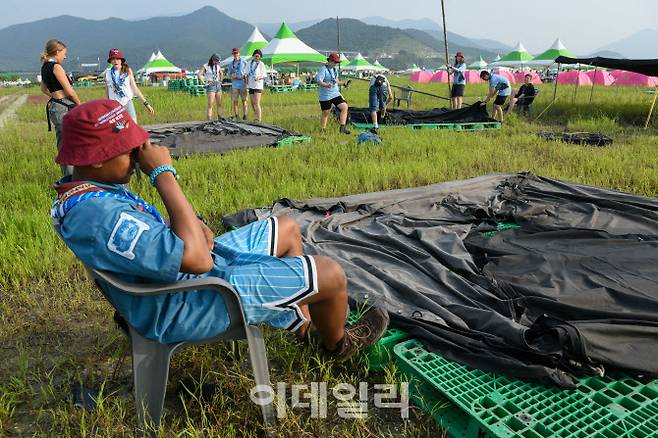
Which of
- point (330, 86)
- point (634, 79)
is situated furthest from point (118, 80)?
point (634, 79)

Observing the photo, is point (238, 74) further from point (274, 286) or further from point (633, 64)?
point (274, 286)

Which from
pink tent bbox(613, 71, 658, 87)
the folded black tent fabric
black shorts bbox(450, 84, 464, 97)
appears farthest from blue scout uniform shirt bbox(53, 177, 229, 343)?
pink tent bbox(613, 71, 658, 87)

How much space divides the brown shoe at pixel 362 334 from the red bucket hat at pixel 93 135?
3.86 ft

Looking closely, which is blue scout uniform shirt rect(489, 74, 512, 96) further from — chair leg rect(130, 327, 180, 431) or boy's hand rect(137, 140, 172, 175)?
chair leg rect(130, 327, 180, 431)

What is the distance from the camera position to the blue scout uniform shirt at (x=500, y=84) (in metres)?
10.1

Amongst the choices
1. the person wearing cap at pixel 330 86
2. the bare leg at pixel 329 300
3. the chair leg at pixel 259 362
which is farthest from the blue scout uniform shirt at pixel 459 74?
the chair leg at pixel 259 362

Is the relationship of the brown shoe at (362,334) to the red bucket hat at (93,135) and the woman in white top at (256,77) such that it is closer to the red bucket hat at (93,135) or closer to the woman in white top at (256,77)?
the red bucket hat at (93,135)

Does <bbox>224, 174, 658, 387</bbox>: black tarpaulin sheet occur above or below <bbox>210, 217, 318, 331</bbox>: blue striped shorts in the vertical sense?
below

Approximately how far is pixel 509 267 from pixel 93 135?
2418mm

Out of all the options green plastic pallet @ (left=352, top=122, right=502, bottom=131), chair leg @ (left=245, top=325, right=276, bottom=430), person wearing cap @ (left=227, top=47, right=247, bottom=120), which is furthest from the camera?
person wearing cap @ (left=227, top=47, right=247, bottom=120)

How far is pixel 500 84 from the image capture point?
1005cm

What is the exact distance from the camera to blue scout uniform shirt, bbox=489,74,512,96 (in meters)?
10.1

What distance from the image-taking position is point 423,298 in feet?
8.23

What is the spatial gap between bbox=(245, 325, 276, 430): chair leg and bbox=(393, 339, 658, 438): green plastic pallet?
2.09 feet
